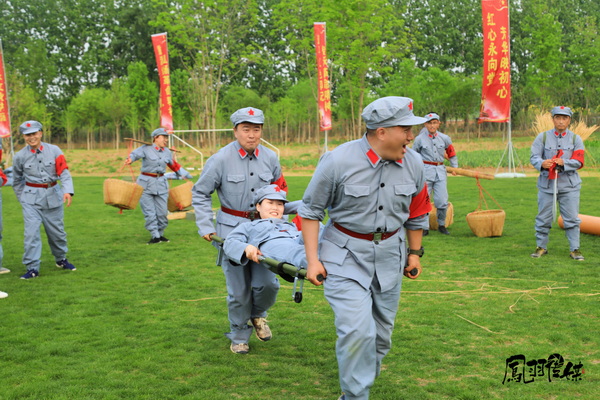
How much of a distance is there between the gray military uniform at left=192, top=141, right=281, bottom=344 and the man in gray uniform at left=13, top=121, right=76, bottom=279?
358 centimetres

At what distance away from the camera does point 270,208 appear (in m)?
5.30

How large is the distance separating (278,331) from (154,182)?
6.08 meters

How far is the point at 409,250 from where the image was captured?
13.9 feet

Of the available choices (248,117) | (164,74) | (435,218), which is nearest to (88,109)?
(164,74)

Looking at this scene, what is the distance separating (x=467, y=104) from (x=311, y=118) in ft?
42.0

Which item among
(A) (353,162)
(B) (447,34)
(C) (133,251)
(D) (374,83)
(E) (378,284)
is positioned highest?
(B) (447,34)

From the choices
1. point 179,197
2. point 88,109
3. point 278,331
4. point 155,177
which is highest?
point 88,109

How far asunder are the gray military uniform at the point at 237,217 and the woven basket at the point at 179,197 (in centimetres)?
666

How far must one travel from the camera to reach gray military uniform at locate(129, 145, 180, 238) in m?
11.2

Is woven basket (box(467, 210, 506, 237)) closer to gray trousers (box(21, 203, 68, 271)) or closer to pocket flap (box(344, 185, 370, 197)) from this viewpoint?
gray trousers (box(21, 203, 68, 271))

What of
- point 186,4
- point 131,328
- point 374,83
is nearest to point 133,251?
point 131,328

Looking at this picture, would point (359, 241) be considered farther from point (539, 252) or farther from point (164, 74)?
point (164, 74)

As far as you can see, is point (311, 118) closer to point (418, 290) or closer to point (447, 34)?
point (447, 34)

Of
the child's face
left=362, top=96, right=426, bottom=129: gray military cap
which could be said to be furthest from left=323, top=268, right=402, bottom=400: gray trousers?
the child's face
